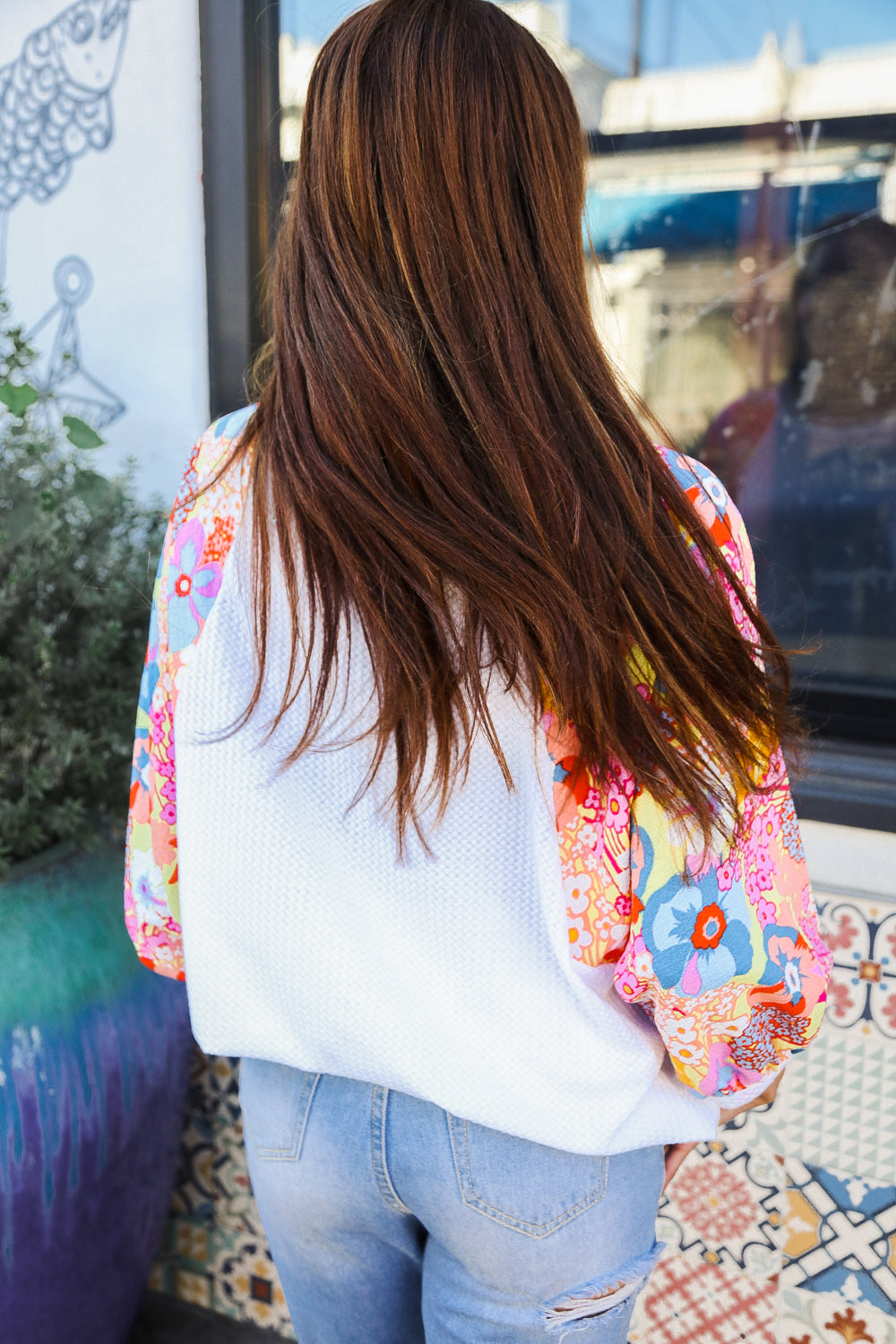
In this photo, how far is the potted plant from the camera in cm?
114

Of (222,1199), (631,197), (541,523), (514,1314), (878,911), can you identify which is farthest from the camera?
(222,1199)

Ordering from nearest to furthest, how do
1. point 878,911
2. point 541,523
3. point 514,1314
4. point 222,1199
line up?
point 541,523
point 514,1314
point 878,911
point 222,1199

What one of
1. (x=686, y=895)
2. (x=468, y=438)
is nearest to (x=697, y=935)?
(x=686, y=895)

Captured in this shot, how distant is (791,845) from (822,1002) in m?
0.13

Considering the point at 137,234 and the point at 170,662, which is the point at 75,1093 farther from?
the point at 137,234

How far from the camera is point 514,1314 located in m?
0.72

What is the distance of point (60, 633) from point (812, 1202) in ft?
3.73

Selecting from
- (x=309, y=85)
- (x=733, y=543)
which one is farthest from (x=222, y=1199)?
(x=309, y=85)

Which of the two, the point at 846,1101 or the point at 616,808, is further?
the point at 846,1101

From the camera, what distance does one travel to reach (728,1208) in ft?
4.14

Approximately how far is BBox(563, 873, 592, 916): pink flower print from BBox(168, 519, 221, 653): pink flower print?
0.33 meters

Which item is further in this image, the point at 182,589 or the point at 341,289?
the point at 182,589

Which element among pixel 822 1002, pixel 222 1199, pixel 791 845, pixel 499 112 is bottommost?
pixel 222 1199

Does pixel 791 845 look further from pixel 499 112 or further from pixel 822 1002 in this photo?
pixel 499 112
